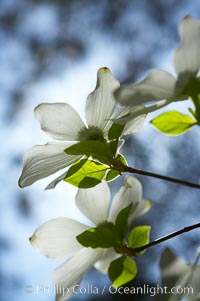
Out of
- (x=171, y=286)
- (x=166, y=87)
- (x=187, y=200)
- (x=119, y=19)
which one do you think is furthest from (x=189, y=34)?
(x=119, y=19)

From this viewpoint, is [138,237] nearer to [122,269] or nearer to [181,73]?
[122,269]

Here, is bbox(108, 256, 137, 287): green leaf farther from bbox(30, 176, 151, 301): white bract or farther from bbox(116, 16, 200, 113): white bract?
bbox(116, 16, 200, 113): white bract

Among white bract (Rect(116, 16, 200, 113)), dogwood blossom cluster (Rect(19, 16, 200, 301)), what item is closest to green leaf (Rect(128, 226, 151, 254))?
dogwood blossom cluster (Rect(19, 16, 200, 301))

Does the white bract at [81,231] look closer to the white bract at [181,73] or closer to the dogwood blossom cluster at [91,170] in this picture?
A: the dogwood blossom cluster at [91,170]

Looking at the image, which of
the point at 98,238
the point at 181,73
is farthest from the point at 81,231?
the point at 181,73

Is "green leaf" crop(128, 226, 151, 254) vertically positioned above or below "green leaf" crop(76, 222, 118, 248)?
below

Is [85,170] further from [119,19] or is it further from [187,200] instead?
[119,19]
